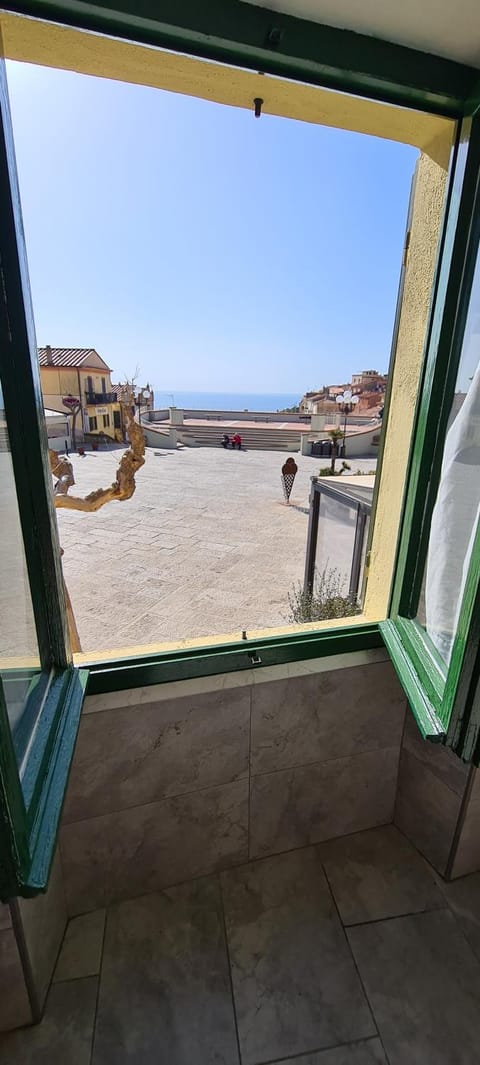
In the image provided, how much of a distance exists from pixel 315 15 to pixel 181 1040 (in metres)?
2.43

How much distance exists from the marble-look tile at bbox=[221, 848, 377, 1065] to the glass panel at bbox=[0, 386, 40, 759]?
103 cm

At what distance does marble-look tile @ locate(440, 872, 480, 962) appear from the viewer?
4.50ft

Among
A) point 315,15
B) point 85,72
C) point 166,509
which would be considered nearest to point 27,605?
point 85,72

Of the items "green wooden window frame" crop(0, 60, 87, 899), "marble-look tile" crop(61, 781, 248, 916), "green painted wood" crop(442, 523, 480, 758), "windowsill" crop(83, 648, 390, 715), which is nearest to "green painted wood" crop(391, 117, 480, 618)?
"windowsill" crop(83, 648, 390, 715)

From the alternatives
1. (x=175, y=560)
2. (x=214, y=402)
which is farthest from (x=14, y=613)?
(x=214, y=402)

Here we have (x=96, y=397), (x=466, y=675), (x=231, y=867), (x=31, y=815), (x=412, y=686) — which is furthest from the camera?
(x=96, y=397)

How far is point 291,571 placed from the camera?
13.0ft

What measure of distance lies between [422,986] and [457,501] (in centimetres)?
135

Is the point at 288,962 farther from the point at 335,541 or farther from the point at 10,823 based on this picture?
the point at 335,541

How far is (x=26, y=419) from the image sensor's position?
0.99 m

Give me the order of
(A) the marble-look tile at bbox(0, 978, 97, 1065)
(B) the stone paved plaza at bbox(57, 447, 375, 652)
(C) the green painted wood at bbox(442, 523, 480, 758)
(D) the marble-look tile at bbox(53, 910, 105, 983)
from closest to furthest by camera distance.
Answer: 1. (C) the green painted wood at bbox(442, 523, 480, 758)
2. (A) the marble-look tile at bbox(0, 978, 97, 1065)
3. (D) the marble-look tile at bbox(53, 910, 105, 983)
4. (B) the stone paved plaza at bbox(57, 447, 375, 652)

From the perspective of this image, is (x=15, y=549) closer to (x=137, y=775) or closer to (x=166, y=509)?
A: (x=137, y=775)

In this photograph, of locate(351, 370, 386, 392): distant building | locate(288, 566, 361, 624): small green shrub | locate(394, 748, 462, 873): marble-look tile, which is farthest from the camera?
locate(351, 370, 386, 392): distant building

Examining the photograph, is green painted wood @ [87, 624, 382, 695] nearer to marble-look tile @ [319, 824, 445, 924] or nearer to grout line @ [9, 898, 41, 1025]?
grout line @ [9, 898, 41, 1025]
